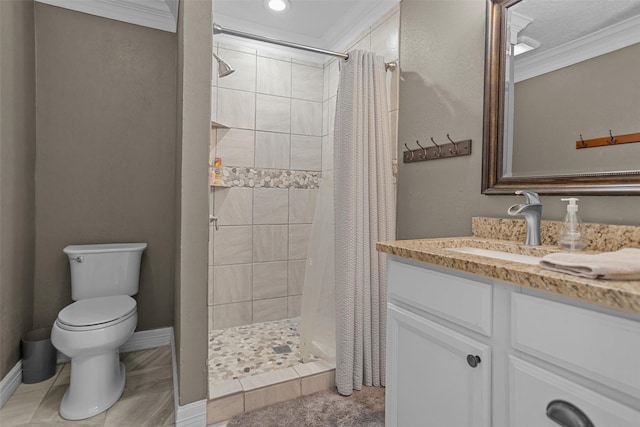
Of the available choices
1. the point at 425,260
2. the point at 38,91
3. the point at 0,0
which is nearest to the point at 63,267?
the point at 38,91

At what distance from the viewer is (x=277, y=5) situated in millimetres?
2336

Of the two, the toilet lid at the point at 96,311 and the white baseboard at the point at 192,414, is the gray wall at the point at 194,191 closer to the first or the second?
the white baseboard at the point at 192,414

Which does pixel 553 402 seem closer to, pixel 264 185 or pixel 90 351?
pixel 90 351

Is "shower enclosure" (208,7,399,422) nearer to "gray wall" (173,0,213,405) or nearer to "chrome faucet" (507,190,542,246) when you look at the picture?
"gray wall" (173,0,213,405)

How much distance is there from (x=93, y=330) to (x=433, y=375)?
1.58 meters

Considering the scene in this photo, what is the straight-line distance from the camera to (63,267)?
220 cm

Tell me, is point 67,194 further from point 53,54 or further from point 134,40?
point 134,40

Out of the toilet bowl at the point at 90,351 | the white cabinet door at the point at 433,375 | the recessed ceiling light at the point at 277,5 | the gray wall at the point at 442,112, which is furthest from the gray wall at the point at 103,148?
the white cabinet door at the point at 433,375

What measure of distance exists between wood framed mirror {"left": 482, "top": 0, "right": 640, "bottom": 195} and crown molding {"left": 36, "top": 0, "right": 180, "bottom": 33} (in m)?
1.90

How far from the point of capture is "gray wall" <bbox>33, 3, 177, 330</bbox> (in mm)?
2148

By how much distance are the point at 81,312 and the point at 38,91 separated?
145cm

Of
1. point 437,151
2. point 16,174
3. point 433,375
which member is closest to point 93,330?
point 16,174

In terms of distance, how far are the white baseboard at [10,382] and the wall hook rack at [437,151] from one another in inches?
97.8

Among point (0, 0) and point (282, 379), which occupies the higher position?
point (0, 0)
